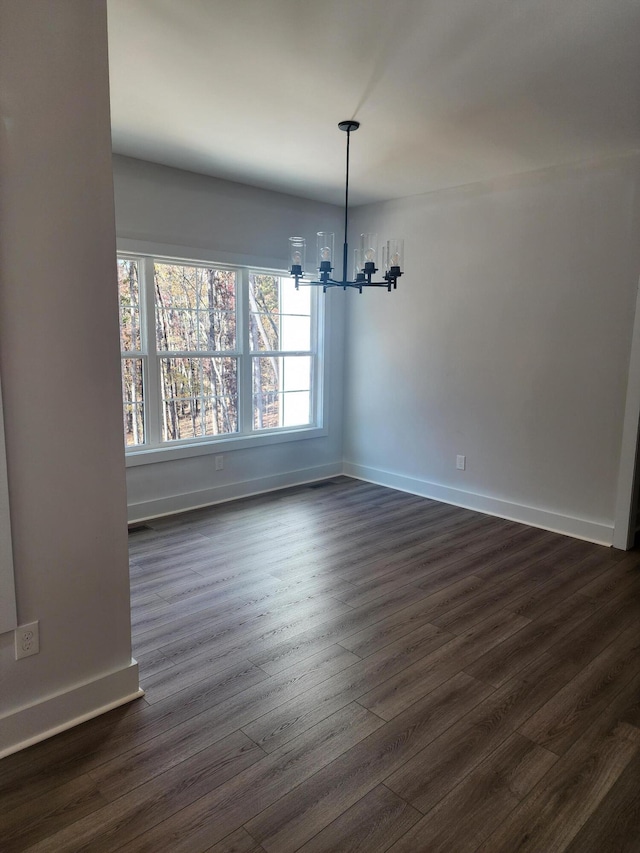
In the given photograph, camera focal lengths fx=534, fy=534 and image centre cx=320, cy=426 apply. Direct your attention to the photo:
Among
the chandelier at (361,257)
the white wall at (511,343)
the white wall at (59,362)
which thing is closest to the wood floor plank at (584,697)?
the white wall at (511,343)

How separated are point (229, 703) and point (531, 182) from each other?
391 cm

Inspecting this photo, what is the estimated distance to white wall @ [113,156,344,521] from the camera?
3.88 m

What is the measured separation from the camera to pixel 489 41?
7.10 ft

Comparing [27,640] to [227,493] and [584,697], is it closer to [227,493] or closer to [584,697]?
[584,697]

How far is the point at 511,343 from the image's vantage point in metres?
4.19

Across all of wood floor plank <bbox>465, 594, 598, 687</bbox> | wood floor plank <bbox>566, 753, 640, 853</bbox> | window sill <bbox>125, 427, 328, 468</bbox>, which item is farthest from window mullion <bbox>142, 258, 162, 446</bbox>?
wood floor plank <bbox>566, 753, 640, 853</bbox>

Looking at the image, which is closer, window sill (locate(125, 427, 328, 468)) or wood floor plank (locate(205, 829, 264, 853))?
wood floor plank (locate(205, 829, 264, 853))

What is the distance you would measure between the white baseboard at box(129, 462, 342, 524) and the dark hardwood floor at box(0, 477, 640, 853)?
0.66 meters

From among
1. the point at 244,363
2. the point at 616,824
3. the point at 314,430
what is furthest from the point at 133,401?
the point at 616,824

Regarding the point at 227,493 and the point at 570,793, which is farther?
the point at 227,493

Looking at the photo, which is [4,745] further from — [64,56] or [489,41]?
[489,41]

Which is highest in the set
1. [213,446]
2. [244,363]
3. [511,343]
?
[511,343]

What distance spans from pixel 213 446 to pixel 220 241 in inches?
66.6

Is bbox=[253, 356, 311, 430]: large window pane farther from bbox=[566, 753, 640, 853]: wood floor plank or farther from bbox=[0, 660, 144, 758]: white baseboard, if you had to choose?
bbox=[566, 753, 640, 853]: wood floor plank
